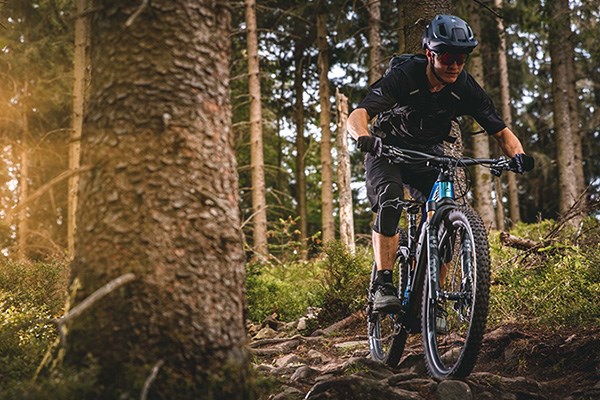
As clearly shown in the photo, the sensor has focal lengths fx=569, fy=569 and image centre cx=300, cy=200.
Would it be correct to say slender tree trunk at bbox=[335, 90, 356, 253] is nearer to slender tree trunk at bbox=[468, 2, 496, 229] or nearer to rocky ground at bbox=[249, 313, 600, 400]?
slender tree trunk at bbox=[468, 2, 496, 229]

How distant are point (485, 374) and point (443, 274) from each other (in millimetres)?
698

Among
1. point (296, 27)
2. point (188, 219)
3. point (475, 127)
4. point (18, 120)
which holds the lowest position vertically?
point (188, 219)

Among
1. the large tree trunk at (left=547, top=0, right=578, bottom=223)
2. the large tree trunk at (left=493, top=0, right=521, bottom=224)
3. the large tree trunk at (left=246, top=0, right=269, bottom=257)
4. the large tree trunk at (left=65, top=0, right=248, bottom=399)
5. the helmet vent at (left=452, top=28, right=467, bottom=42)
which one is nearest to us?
the large tree trunk at (left=65, top=0, right=248, bottom=399)

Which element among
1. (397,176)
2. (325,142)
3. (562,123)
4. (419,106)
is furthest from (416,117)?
(562,123)

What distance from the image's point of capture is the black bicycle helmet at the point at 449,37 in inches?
155

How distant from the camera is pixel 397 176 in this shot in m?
4.38

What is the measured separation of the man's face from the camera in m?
4.02

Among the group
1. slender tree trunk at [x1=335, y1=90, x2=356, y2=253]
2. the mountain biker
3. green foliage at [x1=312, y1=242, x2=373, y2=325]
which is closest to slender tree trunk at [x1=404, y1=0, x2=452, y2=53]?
the mountain biker

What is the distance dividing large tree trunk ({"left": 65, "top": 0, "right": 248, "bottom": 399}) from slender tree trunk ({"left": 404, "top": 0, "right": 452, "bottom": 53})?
446 centimetres

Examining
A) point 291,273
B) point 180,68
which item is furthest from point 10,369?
point 291,273

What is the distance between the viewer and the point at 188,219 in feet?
7.89

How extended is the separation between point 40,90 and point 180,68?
1803 cm

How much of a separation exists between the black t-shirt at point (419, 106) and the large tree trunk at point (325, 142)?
11.1 meters

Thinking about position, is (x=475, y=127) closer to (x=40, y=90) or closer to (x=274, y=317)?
(x=274, y=317)
